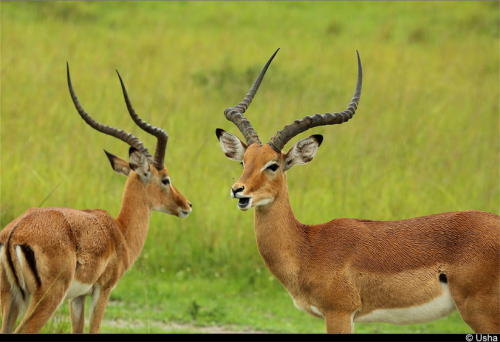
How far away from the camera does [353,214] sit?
9.30m

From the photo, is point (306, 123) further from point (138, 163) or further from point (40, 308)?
point (40, 308)

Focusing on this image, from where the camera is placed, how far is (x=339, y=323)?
4.42 m

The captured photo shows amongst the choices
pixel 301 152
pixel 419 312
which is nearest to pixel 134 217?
pixel 301 152

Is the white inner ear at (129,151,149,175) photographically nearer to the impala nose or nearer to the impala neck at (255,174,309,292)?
the impala neck at (255,174,309,292)

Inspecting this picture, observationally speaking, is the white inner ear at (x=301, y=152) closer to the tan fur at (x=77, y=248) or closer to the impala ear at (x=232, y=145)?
the impala ear at (x=232, y=145)

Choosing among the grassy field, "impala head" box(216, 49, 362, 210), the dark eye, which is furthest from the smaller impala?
the dark eye

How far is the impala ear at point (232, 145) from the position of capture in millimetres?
4926

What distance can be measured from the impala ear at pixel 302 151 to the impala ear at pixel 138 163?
1.40 meters

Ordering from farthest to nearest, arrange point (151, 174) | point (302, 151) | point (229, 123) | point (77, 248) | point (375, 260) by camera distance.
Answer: point (229, 123) → point (151, 174) → point (302, 151) → point (77, 248) → point (375, 260)

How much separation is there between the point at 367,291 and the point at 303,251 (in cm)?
52

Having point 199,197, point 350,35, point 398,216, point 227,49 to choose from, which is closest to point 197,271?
point 199,197

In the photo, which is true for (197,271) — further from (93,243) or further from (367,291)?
(367,291)

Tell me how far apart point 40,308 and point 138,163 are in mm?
1699

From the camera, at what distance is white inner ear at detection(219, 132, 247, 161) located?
4.92 m
